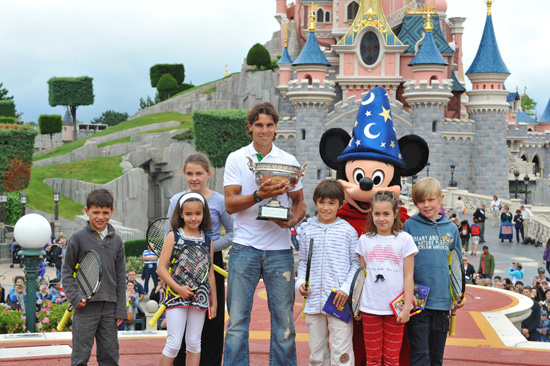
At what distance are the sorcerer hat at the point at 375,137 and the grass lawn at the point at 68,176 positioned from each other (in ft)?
77.0

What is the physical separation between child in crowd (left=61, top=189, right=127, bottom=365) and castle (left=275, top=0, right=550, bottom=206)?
29538 mm

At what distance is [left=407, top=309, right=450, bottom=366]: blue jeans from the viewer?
5262 millimetres

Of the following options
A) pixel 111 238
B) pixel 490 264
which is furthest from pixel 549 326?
pixel 111 238

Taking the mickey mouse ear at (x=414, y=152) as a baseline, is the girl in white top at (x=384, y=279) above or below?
below

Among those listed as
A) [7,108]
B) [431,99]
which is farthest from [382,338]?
[7,108]

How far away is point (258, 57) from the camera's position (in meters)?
47.1

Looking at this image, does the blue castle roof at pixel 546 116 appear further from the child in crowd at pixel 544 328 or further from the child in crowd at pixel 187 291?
the child in crowd at pixel 187 291

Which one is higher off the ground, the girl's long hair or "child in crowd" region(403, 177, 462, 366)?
the girl's long hair

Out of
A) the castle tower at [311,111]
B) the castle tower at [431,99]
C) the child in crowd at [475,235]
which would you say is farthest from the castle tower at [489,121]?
the child in crowd at [475,235]

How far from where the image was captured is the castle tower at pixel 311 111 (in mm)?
35812

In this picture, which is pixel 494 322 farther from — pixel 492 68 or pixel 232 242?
pixel 492 68

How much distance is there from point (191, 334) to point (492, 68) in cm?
3378

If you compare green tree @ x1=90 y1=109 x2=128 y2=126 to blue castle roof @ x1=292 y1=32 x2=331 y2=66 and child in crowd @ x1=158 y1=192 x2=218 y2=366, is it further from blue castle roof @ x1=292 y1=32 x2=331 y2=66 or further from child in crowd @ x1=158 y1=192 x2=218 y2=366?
child in crowd @ x1=158 y1=192 x2=218 y2=366

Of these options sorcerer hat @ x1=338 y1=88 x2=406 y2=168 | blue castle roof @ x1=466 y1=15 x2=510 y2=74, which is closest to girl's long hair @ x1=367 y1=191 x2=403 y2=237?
sorcerer hat @ x1=338 y1=88 x2=406 y2=168
